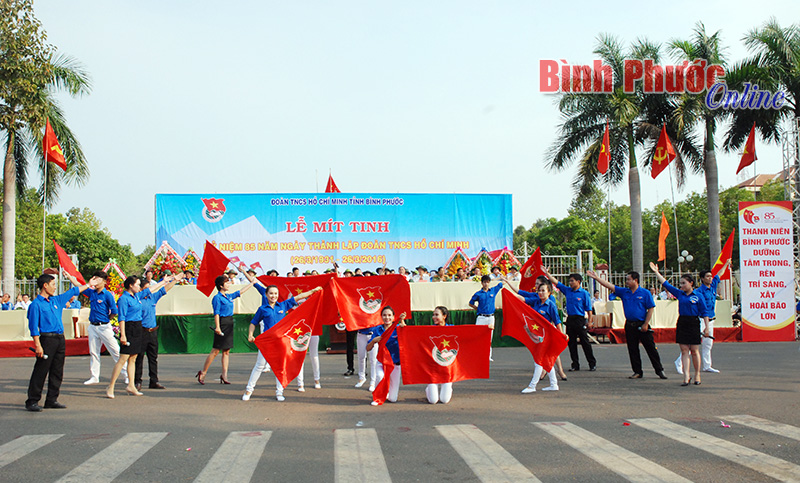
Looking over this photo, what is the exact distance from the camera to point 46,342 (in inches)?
378

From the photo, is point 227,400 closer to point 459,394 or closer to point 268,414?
point 268,414

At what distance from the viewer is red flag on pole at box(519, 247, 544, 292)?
14406 millimetres

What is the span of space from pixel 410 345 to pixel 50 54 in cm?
1773

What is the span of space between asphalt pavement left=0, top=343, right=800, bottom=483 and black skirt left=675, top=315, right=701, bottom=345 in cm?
77

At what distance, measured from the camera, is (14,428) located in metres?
8.26

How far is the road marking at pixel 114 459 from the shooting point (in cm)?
598

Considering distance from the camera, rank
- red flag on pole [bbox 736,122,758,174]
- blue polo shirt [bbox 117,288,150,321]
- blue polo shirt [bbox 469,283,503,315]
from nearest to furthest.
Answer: blue polo shirt [bbox 117,288,150,321] → blue polo shirt [bbox 469,283,503,315] → red flag on pole [bbox 736,122,758,174]

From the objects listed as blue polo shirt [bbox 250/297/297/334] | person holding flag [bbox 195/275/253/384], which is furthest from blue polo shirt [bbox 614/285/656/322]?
person holding flag [bbox 195/275/253/384]

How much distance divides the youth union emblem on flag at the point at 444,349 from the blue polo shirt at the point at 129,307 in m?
4.84

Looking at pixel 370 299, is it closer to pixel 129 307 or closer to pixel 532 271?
pixel 532 271

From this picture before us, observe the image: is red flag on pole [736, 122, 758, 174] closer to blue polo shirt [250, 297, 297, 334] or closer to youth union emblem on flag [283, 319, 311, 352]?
blue polo shirt [250, 297, 297, 334]

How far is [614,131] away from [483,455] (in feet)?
86.6

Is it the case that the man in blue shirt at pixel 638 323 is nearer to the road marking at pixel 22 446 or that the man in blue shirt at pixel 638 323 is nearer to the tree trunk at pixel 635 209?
the road marking at pixel 22 446

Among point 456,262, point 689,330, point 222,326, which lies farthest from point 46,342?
point 456,262
